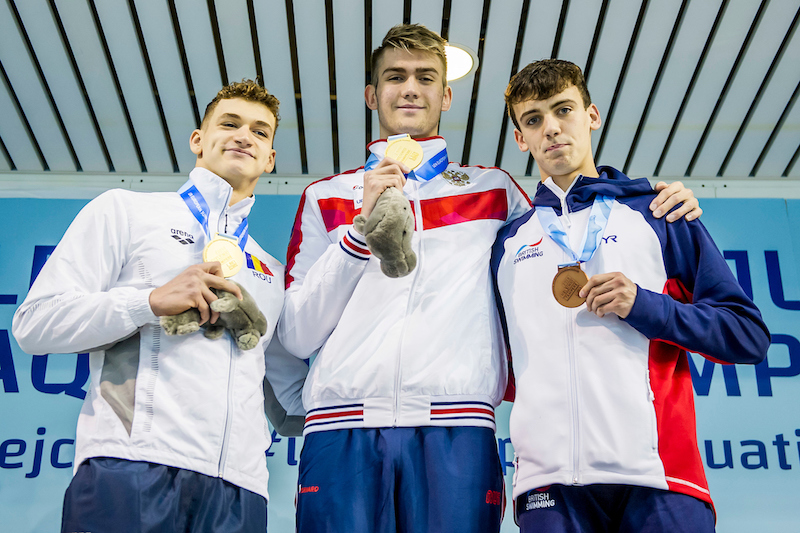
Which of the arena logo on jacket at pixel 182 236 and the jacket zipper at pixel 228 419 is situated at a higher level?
the arena logo on jacket at pixel 182 236

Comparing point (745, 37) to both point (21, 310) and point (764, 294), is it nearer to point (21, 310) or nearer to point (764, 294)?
point (764, 294)

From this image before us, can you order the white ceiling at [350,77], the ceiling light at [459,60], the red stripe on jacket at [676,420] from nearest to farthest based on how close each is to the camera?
the red stripe on jacket at [676,420]
the white ceiling at [350,77]
the ceiling light at [459,60]

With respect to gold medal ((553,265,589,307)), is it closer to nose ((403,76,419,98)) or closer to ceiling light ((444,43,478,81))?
nose ((403,76,419,98))

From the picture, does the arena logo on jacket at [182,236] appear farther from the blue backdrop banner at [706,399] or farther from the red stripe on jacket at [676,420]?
the blue backdrop banner at [706,399]

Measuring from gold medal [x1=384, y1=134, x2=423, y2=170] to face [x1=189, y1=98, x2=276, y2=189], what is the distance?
0.59 m

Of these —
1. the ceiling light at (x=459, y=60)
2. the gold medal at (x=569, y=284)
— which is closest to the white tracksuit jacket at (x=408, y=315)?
the gold medal at (x=569, y=284)

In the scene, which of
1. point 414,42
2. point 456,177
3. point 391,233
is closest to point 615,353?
point 391,233

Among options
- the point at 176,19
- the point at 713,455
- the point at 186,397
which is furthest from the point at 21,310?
the point at 713,455

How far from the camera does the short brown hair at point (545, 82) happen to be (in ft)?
7.87

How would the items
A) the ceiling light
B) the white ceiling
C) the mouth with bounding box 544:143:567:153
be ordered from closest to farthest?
the mouth with bounding box 544:143:567:153 → the white ceiling → the ceiling light

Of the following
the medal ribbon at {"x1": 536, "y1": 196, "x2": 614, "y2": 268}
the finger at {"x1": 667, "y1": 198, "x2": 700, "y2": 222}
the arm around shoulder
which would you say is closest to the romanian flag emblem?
the medal ribbon at {"x1": 536, "y1": 196, "x2": 614, "y2": 268}

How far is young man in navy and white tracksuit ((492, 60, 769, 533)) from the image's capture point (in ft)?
5.75

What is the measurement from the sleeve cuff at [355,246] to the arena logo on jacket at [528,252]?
1.61 feet

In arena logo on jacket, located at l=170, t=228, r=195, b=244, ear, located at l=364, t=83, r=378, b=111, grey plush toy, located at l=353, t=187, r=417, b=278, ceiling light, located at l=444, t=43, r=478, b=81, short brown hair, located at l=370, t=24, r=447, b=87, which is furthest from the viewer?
ceiling light, located at l=444, t=43, r=478, b=81
